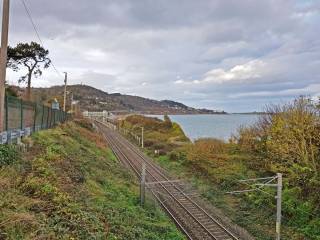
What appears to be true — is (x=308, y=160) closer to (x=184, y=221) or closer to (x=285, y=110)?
(x=285, y=110)

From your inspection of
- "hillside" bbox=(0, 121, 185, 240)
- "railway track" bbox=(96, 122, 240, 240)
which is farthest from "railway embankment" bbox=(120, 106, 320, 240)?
"hillside" bbox=(0, 121, 185, 240)

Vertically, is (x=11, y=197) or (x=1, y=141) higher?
(x=1, y=141)

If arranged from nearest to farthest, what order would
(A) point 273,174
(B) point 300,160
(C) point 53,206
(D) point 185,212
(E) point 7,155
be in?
(C) point 53,206 → (E) point 7,155 → (D) point 185,212 → (B) point 300,160 → (A) point 273,174

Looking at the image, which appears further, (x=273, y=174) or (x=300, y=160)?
A: (x=273, y=174)

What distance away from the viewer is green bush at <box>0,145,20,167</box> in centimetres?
1418

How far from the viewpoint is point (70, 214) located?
1192 cm

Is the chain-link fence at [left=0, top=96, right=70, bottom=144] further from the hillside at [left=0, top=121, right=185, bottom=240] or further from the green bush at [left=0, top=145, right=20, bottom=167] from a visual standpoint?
the hillside at [left=0, top=121, right=185, bottom=240]

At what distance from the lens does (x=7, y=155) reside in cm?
1480

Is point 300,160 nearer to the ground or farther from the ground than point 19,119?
nearer to the ground

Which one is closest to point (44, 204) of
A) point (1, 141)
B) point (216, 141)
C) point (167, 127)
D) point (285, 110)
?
point (1, 141)

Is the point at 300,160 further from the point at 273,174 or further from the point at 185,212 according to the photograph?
the point at 185,212

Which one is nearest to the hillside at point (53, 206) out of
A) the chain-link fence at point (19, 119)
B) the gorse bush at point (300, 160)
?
the chain-link fence at point (19, 119)

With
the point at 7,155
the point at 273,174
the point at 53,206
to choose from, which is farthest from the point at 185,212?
the point at 53,206

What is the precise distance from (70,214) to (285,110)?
24.1 meters
